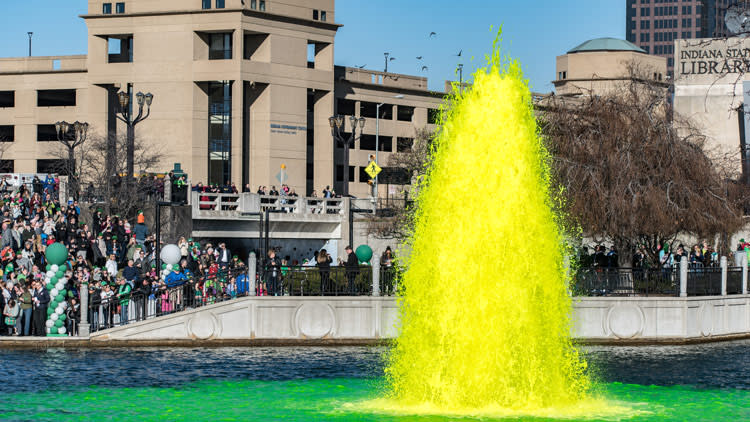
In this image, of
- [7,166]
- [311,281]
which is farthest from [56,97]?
[311,281]

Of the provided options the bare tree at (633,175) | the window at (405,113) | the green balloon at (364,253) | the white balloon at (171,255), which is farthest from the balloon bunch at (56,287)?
the window at (405,113)

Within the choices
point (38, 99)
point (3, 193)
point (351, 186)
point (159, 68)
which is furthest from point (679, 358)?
point (38, 99)

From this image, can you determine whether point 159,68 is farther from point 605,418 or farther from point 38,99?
point 605,418

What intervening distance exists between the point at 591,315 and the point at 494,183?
16.4 m

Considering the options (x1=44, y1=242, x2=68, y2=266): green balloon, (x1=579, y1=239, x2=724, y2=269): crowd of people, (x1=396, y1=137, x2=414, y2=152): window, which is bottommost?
(x1=579, y1=239, x2=724, y2=269): crowd of people

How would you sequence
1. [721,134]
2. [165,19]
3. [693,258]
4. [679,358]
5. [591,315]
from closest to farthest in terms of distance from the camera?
[679,358] → [591,315] → [693,258] → [721,134] → [165,19]

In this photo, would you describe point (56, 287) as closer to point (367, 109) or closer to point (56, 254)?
point (56, 254)

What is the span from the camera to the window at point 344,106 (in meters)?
92.7

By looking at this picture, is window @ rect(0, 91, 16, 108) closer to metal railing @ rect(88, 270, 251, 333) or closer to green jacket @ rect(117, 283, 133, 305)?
metal railing @ rect(88, 270, 251, 333)

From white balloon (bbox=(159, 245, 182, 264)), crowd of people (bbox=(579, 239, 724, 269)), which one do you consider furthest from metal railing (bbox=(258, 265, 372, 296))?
crowd of people (bbox=(579, 239, 724, 269))

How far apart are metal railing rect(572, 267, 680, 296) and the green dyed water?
982 cm

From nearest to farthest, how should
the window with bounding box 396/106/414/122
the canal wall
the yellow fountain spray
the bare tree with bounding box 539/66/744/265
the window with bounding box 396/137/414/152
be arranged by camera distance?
the yellow fountain spray
the canal wall
the bare tree with bounding box 539/66/744/265
the window with bounding box 396/137/414/152
the window with bounding box 396/106/414/122

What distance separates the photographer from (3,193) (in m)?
43.6

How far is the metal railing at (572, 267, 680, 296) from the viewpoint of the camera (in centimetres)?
3288
